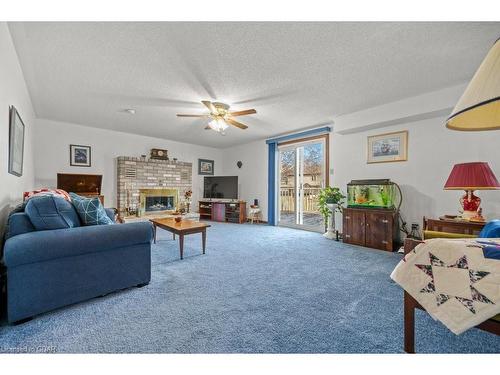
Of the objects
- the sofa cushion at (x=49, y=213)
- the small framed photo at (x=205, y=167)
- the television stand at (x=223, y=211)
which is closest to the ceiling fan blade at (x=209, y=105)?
the sofa cushion at (x=49, y=213)

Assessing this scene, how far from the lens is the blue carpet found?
127 cm

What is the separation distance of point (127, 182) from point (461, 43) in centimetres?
594

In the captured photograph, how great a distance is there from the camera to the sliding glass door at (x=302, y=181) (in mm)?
4945

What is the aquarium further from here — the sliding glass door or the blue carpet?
the blue carpet

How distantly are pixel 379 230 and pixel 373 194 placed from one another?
64cm

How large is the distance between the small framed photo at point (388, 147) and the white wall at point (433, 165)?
70mm

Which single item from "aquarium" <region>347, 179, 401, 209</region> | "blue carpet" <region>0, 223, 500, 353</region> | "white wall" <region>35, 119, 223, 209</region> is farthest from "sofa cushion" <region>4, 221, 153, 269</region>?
"white wall" <region>35, 119, 223, 209</region>

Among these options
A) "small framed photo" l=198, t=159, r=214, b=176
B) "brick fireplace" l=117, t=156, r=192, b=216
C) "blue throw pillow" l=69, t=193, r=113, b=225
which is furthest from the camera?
"small framed photo" l=198, t=159, r=214, b=176

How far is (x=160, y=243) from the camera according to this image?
3613 mm

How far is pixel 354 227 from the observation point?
3.67m

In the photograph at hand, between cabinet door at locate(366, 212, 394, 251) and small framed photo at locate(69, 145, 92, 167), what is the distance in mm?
5716

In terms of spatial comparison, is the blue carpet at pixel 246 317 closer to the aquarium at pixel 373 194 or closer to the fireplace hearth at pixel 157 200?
the aquarium at pixel 373 194

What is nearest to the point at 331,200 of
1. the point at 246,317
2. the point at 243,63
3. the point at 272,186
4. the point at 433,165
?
the point at 433,165
